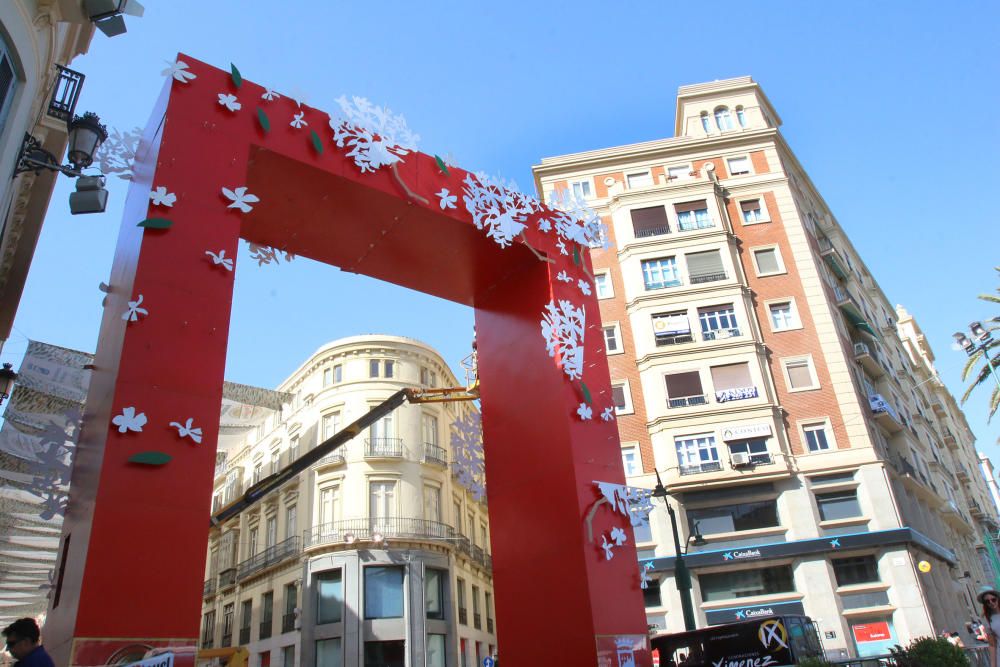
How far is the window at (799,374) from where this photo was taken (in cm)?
2806

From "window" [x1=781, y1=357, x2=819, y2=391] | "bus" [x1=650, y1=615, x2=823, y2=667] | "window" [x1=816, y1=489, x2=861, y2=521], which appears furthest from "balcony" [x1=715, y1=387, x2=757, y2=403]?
"bus" [x1=650, y1=615, x2=823, y2=667]

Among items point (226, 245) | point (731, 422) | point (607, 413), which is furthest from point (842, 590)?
point (226, 245)

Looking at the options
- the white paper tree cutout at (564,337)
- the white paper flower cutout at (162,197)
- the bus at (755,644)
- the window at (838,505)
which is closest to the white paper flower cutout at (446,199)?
the white paper tree cutout at (564,337)

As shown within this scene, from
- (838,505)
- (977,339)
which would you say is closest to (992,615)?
(977,339)

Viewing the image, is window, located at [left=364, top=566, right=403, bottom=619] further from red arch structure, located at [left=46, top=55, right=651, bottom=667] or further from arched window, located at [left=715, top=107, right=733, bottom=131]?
arched window, located at [left=715, top=107, right=733, bottom=131]

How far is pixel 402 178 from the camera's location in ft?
33.3

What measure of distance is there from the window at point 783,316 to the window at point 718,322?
182 centimetres

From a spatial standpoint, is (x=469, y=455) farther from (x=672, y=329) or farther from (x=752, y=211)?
(x=752, y=211)

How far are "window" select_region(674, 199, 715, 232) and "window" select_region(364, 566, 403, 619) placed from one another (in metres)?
18.1

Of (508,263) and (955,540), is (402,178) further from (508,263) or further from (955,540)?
(955,540)

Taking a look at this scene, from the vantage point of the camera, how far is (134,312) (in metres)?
7.21

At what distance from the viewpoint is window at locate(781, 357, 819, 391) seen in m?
28.1

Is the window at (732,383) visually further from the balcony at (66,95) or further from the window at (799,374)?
the balcony at (66,95)

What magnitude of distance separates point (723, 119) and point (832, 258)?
8.31 m
